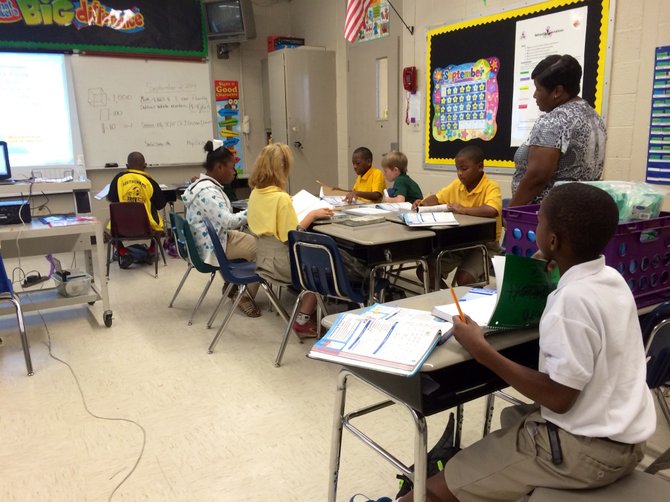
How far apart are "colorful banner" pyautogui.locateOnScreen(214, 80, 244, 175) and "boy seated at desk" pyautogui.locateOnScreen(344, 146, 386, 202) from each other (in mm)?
2857

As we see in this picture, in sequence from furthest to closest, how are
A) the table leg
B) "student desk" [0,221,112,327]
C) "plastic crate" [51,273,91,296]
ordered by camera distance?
"plastic crate" [51,273,91,296] < "student desk" [0,221,112,327] < the table leg

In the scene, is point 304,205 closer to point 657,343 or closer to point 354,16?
point 657,343

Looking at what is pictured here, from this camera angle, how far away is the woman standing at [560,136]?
2.32 meters

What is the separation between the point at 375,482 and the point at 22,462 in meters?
1.36

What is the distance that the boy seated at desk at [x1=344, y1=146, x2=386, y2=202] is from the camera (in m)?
4.24

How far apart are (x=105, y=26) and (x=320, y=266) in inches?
192

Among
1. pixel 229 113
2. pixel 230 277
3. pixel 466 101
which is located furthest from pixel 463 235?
pixel 229 113

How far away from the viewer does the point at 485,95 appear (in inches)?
179

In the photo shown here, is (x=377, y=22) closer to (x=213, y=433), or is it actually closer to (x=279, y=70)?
(x=279, y=70)

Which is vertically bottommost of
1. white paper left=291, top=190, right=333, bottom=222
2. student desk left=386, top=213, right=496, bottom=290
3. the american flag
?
student desk left=386, top=213, right=496, bottom=290

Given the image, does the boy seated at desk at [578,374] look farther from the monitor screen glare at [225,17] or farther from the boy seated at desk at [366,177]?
the monitor screen glare at [225,17]

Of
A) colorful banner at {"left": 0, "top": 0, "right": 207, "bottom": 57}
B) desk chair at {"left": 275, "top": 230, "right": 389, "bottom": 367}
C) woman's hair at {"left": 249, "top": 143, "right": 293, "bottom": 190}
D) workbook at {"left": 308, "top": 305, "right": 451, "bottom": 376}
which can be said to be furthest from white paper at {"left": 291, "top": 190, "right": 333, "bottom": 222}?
colorful banner at {"left": 0, "top": 0, "right": 207, "bottom": 57}

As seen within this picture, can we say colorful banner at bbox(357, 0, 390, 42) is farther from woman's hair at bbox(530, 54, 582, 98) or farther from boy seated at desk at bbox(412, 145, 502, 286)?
woman's hair at bbox(530, 54, 582, 98)

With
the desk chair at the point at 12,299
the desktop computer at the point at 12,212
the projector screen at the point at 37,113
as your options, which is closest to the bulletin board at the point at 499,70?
the desktop computer at the point at 12,212
